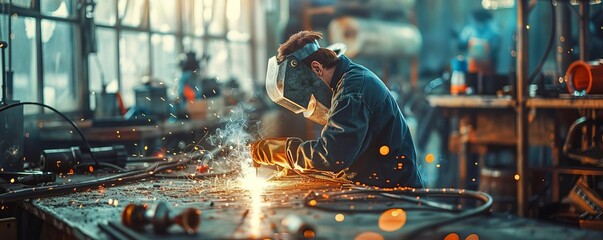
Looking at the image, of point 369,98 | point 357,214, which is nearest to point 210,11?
point 369,98

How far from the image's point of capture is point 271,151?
325 cm

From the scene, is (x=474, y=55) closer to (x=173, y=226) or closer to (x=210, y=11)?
(x=210, y=11)

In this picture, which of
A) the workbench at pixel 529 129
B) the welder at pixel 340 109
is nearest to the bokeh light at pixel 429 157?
the workbench at pixel 529 129

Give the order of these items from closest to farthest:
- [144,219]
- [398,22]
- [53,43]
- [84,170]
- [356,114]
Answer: [144,219] → [356,114] → [84,170] → [53,43] → [398,22]

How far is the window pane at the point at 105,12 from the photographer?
712 centimetres

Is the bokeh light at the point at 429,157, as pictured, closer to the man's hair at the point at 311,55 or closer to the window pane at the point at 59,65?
the window pane at the point at 59,65

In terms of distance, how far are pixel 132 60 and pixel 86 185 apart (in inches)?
186

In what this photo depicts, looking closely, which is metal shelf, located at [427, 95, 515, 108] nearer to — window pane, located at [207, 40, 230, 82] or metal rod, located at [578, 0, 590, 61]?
metal rod, located at [578, 0, 590, 61]

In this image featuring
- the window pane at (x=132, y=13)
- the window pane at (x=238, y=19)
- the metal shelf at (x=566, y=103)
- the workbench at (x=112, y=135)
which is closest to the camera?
the metal shelf at (x=566, y=103)

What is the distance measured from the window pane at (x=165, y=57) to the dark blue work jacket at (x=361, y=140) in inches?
202

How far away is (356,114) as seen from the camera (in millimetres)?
3123

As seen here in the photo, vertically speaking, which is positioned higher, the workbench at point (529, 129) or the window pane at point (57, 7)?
the window pane at point (57, 7)

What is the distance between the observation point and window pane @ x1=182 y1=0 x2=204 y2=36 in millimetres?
8742

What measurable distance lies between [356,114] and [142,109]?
12.2ft
